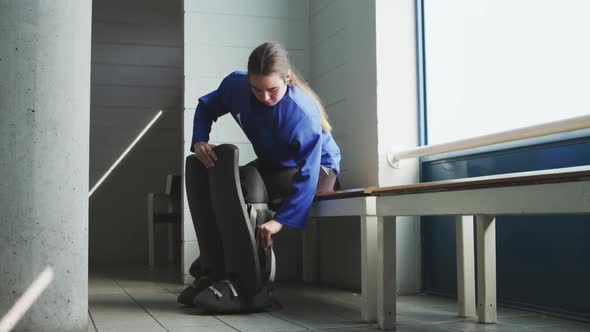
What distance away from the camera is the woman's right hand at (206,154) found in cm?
257

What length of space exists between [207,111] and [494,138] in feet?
3.64

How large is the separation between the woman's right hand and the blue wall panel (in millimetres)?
1031

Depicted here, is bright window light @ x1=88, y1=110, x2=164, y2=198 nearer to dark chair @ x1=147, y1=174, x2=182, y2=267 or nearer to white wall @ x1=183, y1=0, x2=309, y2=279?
dark chair @ x1=147, y1=174, x2=182, y2=267

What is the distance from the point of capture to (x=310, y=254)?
3861mm

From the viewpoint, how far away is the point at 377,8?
10.5 feet

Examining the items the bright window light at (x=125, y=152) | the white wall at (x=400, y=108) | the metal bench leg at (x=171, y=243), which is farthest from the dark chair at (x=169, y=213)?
the white wall at (x=400, y=108)

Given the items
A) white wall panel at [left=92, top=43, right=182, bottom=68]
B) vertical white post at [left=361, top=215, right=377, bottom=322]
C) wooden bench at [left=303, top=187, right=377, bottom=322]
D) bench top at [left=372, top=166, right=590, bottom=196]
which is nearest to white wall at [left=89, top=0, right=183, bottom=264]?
white wall panel at [left=92, top=43, right=182, bottom=68]

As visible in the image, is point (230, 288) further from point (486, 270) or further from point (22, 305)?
point (486, 270)

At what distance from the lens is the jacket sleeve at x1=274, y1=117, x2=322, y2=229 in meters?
2.55

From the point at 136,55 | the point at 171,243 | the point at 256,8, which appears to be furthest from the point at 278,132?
the point at 136,55


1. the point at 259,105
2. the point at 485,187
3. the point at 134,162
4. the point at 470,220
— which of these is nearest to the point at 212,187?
the point at 259,105

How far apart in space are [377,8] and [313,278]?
1460mm

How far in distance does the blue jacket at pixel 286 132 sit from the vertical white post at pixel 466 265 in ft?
1.75

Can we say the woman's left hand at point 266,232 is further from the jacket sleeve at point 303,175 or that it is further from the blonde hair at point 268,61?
the blonde hair at point 268,61
